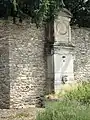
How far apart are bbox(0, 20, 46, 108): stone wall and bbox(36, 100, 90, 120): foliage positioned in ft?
14.3

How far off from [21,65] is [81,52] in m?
3.25

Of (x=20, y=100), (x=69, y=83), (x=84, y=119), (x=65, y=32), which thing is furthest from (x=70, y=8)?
(x=84, y=119)

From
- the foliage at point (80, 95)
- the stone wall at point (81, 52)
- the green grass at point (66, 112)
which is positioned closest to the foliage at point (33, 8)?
the stone wall at point (81, 52)

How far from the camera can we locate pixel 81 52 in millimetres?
15938

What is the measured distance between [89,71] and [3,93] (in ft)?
14.3

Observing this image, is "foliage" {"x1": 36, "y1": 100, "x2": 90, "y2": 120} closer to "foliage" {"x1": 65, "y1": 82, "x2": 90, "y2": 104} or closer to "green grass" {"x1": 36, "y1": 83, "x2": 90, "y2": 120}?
"green grass" {"x1": 36, "y1": 83, "x2": 90, "y2": 120}

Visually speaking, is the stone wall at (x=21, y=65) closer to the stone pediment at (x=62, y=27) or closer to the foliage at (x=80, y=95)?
the stone pediment at (x=62, y=27)

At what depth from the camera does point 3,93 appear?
44.6 ft

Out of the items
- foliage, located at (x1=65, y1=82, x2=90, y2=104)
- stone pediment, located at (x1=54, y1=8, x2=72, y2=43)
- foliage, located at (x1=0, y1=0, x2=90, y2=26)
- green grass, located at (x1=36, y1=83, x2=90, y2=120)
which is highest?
foliage, located at (x1=0, y1=0, x2=90, y2=26)

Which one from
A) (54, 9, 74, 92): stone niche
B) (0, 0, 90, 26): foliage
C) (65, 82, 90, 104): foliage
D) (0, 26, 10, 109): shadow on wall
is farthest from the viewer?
(54, 9, 74, 92): stone niche

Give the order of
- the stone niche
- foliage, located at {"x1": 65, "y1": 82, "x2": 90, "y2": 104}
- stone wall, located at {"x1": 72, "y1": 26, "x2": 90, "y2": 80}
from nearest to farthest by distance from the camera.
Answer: foliage, located at {"x1": 65, "y1": 82, "x2": 90, "y2": 104}
the stone niche
stone wall, located at {"x1": 72, "y1": 26, "x2": 90, "y2": 80}

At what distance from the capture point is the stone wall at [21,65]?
1353 cm

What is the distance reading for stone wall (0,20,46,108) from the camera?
13.5 m

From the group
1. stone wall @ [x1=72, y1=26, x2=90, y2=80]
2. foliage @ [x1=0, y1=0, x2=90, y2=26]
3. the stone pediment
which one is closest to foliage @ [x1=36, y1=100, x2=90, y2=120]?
foliage @ [x1=0, y1=0, x2=90, y2=26]
